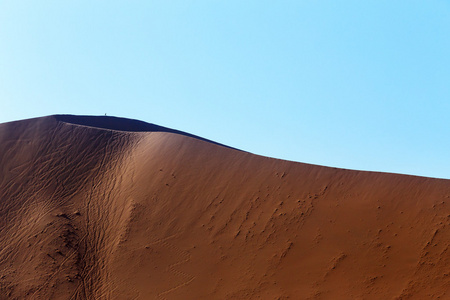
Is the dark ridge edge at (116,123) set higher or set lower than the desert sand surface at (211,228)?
higher

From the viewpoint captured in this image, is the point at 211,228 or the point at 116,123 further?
the point at 116,123

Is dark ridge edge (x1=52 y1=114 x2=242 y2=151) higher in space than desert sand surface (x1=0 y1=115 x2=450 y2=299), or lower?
higher

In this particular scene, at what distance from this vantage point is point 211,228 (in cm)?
998

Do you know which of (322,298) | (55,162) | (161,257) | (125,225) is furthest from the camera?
(55,162)

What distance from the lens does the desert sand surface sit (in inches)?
333

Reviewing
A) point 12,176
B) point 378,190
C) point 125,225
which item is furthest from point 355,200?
point 12,176

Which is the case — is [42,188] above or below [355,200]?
below

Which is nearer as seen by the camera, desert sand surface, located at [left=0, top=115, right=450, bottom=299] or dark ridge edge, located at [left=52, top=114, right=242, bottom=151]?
desert sand surface, located at [left=0, top=115, right=450, bottom=299]

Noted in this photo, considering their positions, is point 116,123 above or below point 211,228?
above

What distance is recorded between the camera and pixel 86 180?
12.1 metres

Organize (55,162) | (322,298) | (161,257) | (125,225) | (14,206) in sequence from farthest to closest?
(55,162)
(14,206)
(125,225)
(161,257)
(322,298)

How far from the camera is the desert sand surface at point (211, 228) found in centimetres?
845

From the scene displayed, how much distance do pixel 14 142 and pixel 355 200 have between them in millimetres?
11771

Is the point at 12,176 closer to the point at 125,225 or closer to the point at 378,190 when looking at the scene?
the point at 125,225
